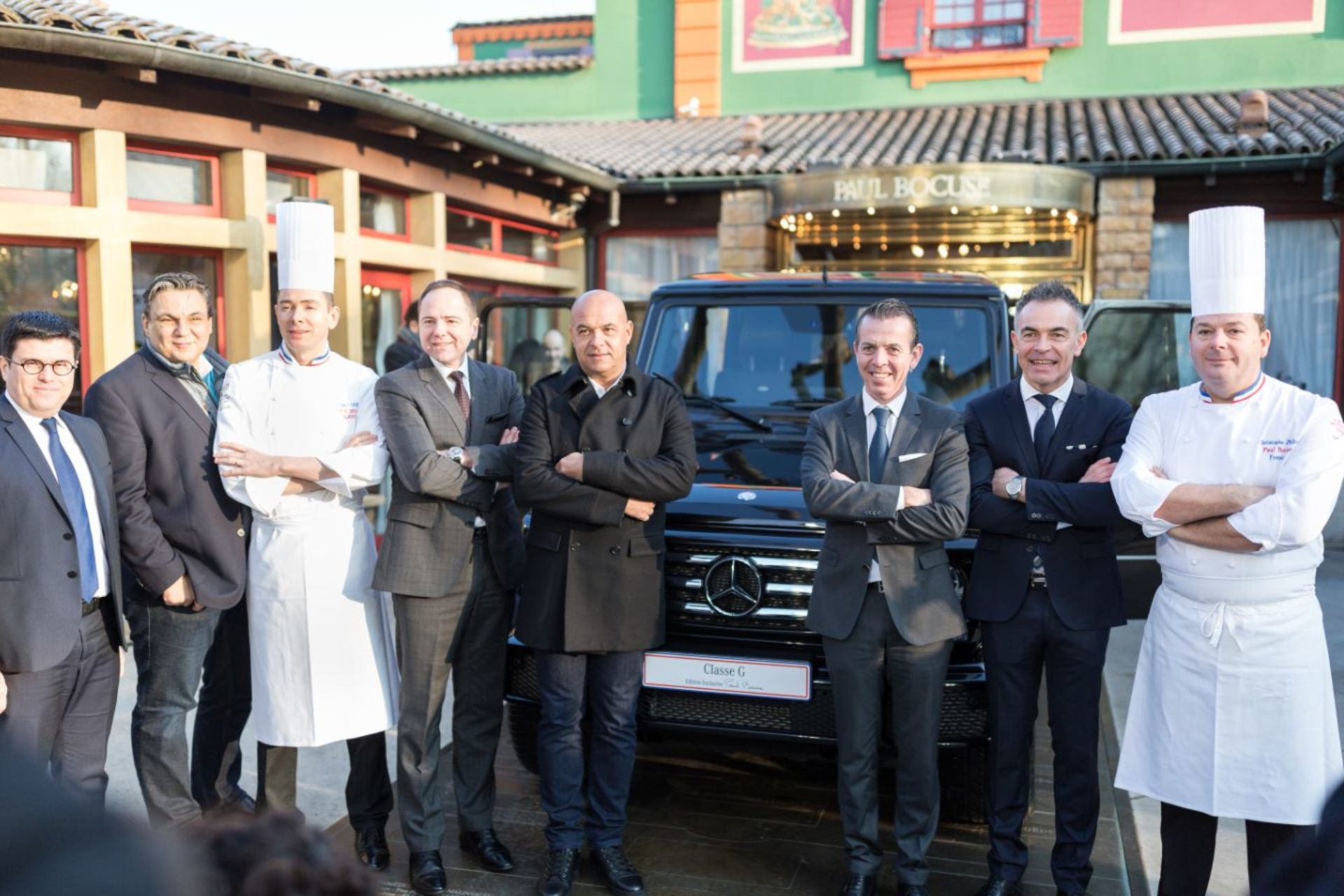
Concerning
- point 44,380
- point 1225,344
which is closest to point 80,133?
point 44,380

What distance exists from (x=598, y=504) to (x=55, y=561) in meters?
1.59

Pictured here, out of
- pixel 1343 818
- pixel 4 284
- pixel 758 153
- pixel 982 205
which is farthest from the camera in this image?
pixel 758 153

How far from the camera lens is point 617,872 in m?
3.59

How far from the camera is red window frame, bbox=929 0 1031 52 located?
1474cm

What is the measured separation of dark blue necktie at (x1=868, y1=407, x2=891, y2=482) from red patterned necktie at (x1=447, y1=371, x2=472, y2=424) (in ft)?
4.50

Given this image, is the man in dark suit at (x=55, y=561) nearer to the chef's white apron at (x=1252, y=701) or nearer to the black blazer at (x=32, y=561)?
the black blazer at (x=32, y=561)

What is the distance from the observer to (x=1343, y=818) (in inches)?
40.6

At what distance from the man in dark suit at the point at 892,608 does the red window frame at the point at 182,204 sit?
5.69 meters

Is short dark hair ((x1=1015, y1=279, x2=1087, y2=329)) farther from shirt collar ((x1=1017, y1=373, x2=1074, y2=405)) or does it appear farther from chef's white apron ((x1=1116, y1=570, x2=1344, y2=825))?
chef's white apron ((x1=1116, y1=570, x2=1344, y2=825))

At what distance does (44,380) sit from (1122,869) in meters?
3.83

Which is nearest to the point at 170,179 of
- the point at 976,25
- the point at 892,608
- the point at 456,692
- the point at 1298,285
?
the point at 456,692

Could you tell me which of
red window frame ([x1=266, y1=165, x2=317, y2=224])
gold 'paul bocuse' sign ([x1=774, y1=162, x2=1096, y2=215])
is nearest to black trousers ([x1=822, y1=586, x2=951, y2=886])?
red window frame ([x1=266, y1=165, x2=317, y2=224])

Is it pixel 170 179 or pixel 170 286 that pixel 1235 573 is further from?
pixel 170 179

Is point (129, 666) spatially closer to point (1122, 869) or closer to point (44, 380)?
point (44, 380)
